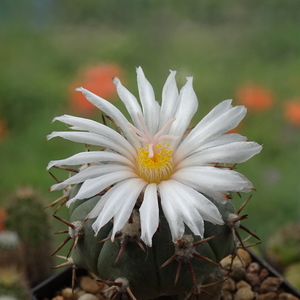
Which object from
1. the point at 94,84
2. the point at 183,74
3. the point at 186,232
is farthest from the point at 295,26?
the point at 186,232

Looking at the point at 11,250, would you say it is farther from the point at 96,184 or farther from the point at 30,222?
the point at 96,184

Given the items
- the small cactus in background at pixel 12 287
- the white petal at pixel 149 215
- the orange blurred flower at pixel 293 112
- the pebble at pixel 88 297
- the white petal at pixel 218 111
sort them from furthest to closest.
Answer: the orange blurred flower at pixel 293 112
the small cactus in background at pixel 12 287
the pebble at pixel 88 297
the white petal at pixel 218 111
the white petal at pixel 149 215

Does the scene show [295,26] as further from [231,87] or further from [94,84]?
[94,84]

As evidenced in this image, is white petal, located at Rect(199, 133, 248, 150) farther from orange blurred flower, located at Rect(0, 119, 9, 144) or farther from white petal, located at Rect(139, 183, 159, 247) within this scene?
orange blurred flower, located at Rect(0, 119, 9, 144)

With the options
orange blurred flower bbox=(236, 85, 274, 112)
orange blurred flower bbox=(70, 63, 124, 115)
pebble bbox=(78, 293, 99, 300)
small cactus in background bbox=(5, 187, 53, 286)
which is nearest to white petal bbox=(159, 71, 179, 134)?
pebble bbox=(78, 293, 99, 300)

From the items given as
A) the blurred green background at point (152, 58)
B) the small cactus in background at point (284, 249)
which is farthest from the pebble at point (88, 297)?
the blurred green background at point (152, 58)

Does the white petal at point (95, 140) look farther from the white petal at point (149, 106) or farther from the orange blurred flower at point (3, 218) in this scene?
the orange blurred flower at point (3, 218)
